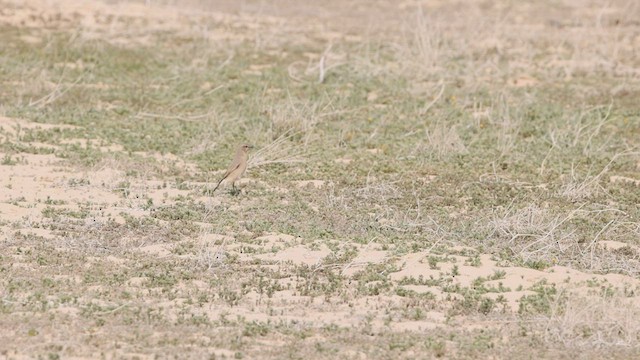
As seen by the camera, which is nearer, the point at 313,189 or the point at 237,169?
the point at 237,169

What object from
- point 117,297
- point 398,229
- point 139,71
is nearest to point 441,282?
point 398,229

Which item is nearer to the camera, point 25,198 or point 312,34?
point 25,198

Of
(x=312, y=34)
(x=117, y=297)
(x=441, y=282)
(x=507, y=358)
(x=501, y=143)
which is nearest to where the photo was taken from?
(x=507, y=358)

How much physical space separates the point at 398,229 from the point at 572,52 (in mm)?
9157

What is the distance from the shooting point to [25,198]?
10461 millimetres

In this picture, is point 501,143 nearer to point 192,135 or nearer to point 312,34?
point 192,135

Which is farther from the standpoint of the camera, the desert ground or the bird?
the bird

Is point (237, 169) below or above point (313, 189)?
above

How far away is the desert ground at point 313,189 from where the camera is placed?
752 cm

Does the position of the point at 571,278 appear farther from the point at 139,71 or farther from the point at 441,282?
the point at 139,71

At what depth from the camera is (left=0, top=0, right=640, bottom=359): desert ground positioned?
7.52 meters

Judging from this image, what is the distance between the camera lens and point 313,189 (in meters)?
11.2

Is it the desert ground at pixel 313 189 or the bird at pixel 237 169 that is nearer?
the desert ground at pixel 313 189

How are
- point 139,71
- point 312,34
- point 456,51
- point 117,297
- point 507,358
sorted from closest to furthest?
point 507,358, point 117,297, point 139,71, point 456,51, point 312,34
